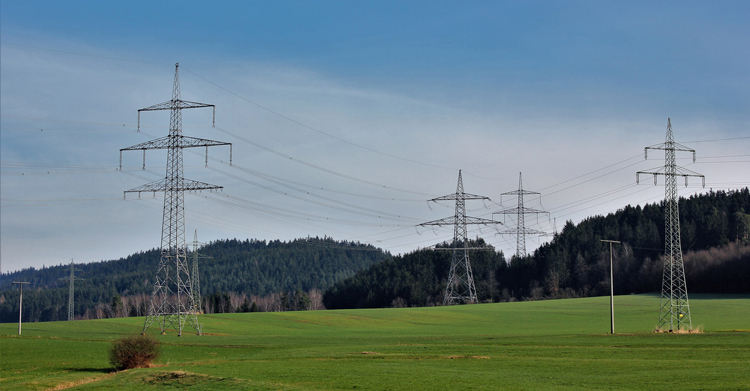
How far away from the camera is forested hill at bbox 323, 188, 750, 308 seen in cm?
12488

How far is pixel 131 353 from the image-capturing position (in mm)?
40906

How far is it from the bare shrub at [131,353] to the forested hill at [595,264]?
107m

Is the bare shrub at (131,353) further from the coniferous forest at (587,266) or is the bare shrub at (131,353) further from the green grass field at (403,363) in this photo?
the coniferous forest at (587,266)

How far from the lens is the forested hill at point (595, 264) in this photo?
410 feet

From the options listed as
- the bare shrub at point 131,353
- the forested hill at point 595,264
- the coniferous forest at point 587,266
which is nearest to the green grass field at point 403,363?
the bare shrub at point 131,353

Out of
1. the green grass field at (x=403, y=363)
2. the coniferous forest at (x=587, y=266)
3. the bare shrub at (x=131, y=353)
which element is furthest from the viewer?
the coniferous forest at (x=587, y=266)

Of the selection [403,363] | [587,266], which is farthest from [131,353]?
[587,266]

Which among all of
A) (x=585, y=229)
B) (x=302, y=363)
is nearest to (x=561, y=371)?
(x=302, y=363)

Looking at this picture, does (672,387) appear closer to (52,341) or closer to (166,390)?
(166,390)

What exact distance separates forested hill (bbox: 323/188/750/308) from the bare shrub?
107m

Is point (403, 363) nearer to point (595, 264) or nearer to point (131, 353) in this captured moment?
point (131, 353)

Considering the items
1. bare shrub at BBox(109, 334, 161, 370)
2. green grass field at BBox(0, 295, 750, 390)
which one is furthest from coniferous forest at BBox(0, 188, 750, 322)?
bare shrub at BBox(109, 334, 161, 370)

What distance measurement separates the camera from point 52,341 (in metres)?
57.6

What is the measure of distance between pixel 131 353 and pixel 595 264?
413 feet
